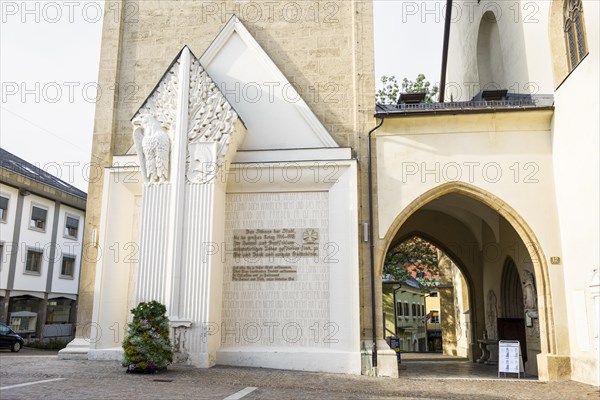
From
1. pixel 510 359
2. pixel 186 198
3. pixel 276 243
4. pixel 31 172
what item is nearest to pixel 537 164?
pixel 510 359

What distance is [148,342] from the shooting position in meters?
10.4

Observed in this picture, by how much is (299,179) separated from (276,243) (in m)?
1.57

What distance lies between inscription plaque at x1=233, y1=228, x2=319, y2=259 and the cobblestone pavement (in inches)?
103

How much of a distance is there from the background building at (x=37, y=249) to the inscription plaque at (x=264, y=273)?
20668 mm

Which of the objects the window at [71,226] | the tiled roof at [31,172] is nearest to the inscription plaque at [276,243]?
the tiled roof at [31,172]

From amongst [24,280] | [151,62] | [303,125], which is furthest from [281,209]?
[24,280]

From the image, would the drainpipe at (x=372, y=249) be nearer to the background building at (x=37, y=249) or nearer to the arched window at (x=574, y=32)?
the arched window at (x=574, y=32)

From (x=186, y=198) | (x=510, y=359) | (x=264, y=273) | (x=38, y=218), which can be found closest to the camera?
(x=186, y=198)

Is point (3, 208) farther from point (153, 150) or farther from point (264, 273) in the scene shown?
point (264, 273)

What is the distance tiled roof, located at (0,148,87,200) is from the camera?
31.0m

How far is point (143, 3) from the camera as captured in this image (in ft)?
50.4

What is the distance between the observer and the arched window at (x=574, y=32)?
39.5 feet

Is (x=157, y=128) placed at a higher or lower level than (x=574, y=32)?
lower

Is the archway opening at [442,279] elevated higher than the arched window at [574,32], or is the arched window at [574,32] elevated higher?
the arched window at [574,32]
